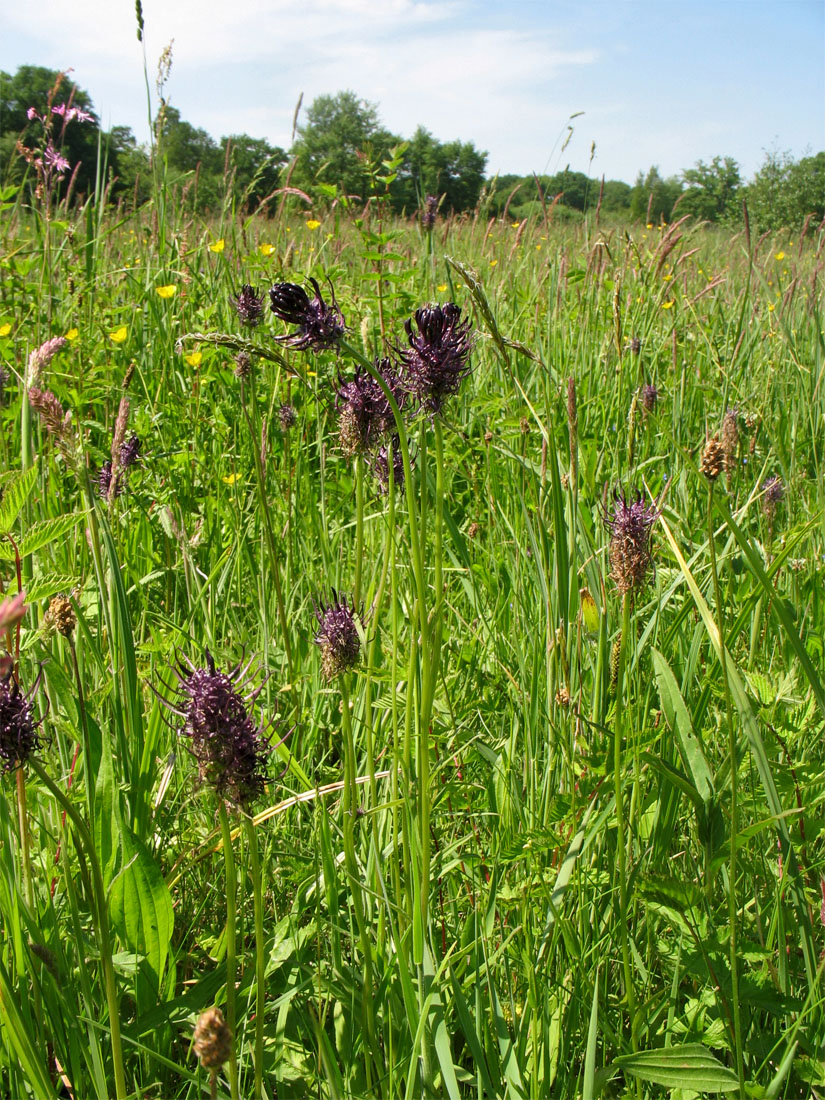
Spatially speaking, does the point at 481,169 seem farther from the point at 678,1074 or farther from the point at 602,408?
the point at 678,1074

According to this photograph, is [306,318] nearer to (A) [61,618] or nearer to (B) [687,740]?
(A) [61,618]

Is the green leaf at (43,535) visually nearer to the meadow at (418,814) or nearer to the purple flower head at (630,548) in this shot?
the meadow at (418,814)

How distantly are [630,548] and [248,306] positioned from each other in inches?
62.7

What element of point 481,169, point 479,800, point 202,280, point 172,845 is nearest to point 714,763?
point 479,800

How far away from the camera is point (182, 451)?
8.91ft

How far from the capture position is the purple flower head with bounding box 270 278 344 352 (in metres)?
1.00

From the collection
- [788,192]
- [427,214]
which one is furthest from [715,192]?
[427,214]

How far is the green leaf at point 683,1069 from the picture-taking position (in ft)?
3.05

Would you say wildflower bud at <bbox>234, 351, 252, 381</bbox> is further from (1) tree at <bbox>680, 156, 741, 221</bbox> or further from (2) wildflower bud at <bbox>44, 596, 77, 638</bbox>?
(1) tree at <bbox>680, 156, 741, 221</bbox>

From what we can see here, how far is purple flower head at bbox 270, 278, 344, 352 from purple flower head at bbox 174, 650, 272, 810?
16.7 inches

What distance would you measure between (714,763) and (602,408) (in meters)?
1.80

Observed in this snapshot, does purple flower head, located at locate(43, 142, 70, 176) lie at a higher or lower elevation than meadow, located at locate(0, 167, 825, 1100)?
higher

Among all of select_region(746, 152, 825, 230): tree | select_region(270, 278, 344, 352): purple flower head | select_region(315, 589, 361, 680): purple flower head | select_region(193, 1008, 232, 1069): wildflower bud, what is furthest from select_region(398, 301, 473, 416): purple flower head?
select_region(746, 152, 825, 230): tree

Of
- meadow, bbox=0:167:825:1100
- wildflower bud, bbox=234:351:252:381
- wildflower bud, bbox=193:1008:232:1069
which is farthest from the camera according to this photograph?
wildflower bud, bbox=234:351:252:381
